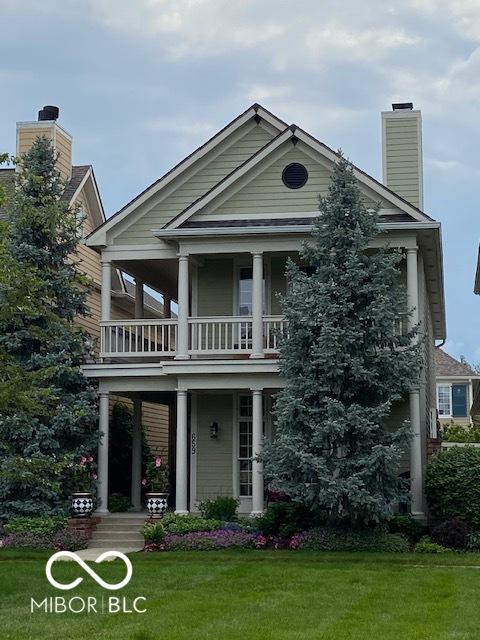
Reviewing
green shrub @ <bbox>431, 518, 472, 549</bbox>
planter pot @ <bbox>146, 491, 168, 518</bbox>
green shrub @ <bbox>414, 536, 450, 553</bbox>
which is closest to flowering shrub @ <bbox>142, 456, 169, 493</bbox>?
planter pot @ <bbox>146, 491, 168, 518</bbox>

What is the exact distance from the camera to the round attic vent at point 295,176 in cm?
2108

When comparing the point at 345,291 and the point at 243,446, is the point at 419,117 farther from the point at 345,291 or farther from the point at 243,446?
the point at 243,446

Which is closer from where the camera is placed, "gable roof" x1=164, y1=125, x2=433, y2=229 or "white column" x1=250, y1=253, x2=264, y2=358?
"white column" x1=250, y1=253, x2=264, y2=358

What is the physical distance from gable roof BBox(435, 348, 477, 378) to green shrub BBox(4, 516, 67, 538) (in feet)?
110

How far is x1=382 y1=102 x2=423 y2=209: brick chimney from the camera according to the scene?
2169cm

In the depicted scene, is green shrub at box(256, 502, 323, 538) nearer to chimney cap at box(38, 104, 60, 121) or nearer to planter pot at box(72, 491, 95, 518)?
planter pot at box(72, 491, 95, 518)

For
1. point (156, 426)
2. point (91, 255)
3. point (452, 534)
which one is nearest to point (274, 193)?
point (452, 534)

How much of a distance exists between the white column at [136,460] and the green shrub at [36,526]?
3646 millimetres

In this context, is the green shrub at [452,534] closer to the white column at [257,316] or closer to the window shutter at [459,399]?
the white column at [257,316]

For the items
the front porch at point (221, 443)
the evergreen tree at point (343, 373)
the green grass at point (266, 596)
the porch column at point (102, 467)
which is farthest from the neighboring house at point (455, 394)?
the green grass at point (266, 596)

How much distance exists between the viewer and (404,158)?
21.7 meters

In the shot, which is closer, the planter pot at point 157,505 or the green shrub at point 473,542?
the green shrub at point 473,542

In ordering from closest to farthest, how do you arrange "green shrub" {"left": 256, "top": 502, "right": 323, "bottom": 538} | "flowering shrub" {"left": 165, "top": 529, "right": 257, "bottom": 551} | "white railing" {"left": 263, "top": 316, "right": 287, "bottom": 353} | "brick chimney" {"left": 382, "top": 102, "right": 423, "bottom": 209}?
"flowering shrub" {"left": 165, "top": 529, "right": 257, "bottom": 551} < "green shrub" {"left": 256, "top": 502, "right": 323, "bottom": 538} < "white railing" {"left": 263, "top": 316, "right": 287, "bottom": 353} < "brick chimney" {"left": 382, "top": 102, "right": 423, "bottom": 209}

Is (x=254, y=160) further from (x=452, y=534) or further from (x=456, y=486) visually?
(x=452, y=534)
